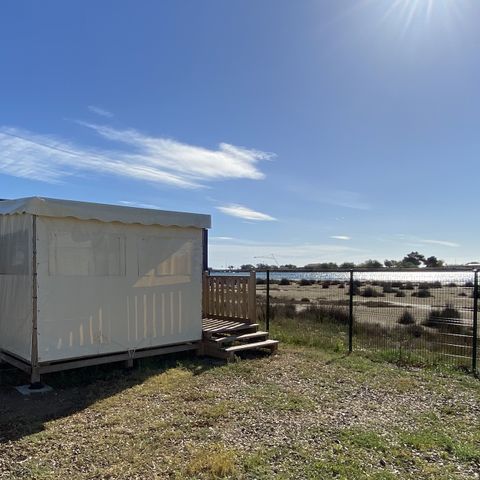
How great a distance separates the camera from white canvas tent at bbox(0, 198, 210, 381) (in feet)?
19.5

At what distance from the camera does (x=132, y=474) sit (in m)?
3.51

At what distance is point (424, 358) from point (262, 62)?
24.0 ft

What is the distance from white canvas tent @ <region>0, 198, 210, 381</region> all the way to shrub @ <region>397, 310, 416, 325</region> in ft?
22.7

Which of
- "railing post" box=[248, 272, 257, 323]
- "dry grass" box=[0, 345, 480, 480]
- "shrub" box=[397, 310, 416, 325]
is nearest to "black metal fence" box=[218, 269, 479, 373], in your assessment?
"shrub" box=[397, 310, 416, 325]

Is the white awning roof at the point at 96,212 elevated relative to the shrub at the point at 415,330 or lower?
elevated

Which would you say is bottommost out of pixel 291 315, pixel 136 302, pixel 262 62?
pixel 291 315

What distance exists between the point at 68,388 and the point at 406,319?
30.2ft

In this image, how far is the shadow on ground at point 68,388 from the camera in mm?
4758

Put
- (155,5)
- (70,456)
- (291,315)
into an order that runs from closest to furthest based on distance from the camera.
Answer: (70,456)
(155,5)
(291,315)

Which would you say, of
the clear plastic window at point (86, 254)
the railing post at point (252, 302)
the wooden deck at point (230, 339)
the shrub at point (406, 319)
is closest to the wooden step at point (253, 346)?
the wooden deck at point (230, 339)

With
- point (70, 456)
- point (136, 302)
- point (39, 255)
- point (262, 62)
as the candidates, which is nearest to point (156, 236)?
point (136, 302)

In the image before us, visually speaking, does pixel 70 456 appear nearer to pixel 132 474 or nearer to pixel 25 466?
pixel 25 466

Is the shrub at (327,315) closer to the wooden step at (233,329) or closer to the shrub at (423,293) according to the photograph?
the shrub at (423,293)

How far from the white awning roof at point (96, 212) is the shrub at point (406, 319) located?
23.7 ft
